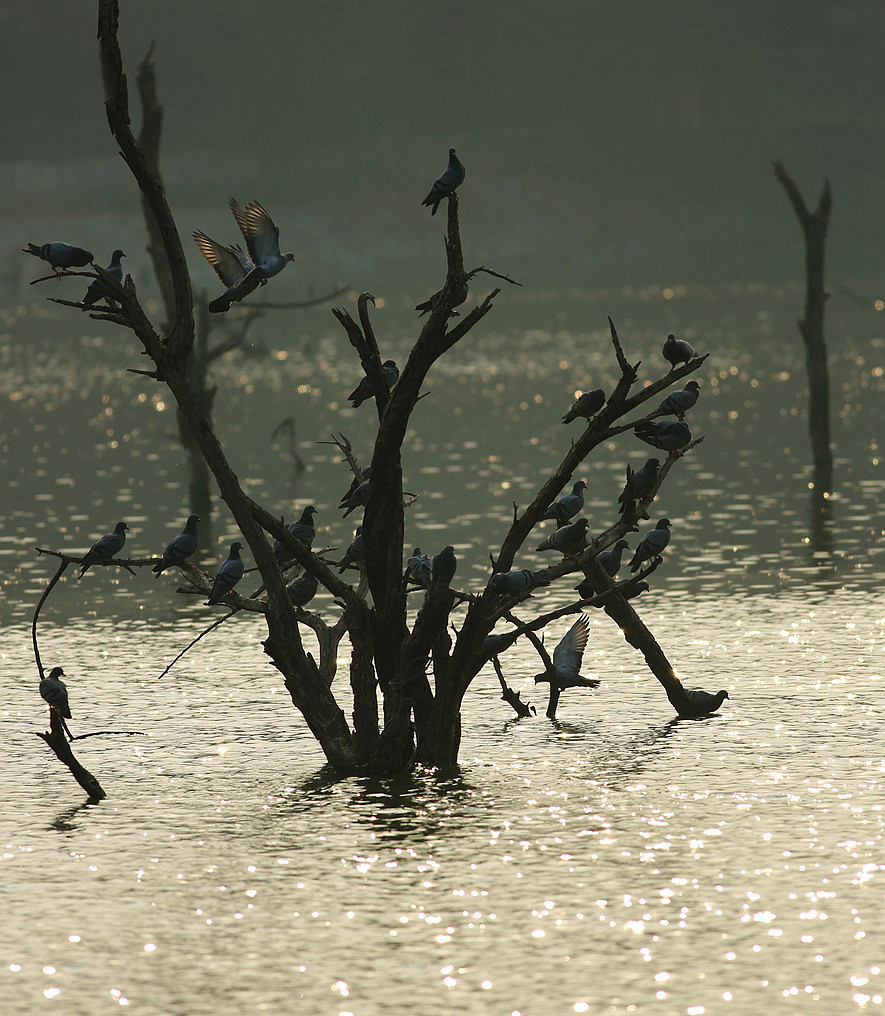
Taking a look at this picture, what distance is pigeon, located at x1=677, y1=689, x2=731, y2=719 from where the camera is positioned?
12773mm

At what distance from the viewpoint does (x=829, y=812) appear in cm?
1027

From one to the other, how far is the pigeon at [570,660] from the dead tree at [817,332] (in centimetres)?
1404

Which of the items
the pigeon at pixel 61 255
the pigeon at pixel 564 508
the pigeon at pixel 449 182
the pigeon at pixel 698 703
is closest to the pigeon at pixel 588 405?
the pigeon at pixel 564 508

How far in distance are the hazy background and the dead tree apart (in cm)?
11134

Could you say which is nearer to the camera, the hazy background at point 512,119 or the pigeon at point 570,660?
the pigeon at point 570,660

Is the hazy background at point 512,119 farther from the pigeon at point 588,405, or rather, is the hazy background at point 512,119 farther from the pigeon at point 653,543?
the pigeon at point 588,405

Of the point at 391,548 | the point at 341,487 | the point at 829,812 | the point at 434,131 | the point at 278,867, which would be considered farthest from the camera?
the point at 434,131

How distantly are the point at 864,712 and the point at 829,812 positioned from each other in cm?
257

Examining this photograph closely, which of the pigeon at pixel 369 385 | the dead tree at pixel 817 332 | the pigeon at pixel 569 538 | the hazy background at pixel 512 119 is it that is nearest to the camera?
the pigeon at pixel 369 385

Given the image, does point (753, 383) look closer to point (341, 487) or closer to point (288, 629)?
point (341, 487)

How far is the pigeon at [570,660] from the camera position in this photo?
41.3ft

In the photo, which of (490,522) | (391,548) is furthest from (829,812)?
(490,522)

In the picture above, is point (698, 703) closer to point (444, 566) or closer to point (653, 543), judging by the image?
point (653, 543)

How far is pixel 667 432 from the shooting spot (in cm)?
1139
